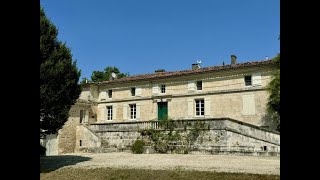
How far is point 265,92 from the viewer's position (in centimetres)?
2812

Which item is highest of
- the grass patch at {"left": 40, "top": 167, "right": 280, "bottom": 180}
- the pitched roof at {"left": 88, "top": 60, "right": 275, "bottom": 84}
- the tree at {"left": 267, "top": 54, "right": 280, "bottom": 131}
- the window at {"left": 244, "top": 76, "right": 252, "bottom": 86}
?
the pitched roof at {"left": 88, "top": 60, "right": 275, "bottom": 84}

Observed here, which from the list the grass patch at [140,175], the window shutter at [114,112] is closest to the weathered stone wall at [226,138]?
the grass patch at [140,175]

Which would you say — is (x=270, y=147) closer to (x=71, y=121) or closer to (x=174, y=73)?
(x=174, y=73)

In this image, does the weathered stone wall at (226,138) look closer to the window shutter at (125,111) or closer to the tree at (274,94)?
the tree at (274,94)

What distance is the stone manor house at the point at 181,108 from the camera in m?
23.2

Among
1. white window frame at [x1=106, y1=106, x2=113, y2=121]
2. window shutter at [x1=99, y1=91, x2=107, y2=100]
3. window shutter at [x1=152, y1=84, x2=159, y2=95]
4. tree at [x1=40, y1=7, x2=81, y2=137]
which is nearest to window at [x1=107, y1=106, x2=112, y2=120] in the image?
white window frame at [x1=106, y1=106, x2=113, y2=121]

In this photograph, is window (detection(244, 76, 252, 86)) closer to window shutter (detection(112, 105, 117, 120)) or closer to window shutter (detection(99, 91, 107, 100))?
window shutter (detection(112, 105, 117, 120))

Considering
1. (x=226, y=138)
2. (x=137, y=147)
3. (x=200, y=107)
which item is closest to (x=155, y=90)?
(x=200, y=107)

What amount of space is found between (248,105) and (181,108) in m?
6.10

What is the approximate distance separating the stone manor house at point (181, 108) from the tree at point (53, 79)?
318 inches

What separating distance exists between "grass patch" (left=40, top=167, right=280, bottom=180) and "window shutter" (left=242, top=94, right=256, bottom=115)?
51.2ft

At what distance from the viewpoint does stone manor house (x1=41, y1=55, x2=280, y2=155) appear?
23219 mm

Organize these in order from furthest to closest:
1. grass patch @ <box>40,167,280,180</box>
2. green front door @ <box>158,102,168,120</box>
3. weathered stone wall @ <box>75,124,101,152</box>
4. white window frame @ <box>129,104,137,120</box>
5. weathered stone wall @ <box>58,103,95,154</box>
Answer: white window frame @ <box>129,104,137,120</box>
green front door @ <box>158,102,168,120</box>
weathered stone wall @ <box>58,103,95,154</box>
weathered stone wall @ <box>75,124,101,152</box>
grass patch @ <box>40,167,280,180</box>
